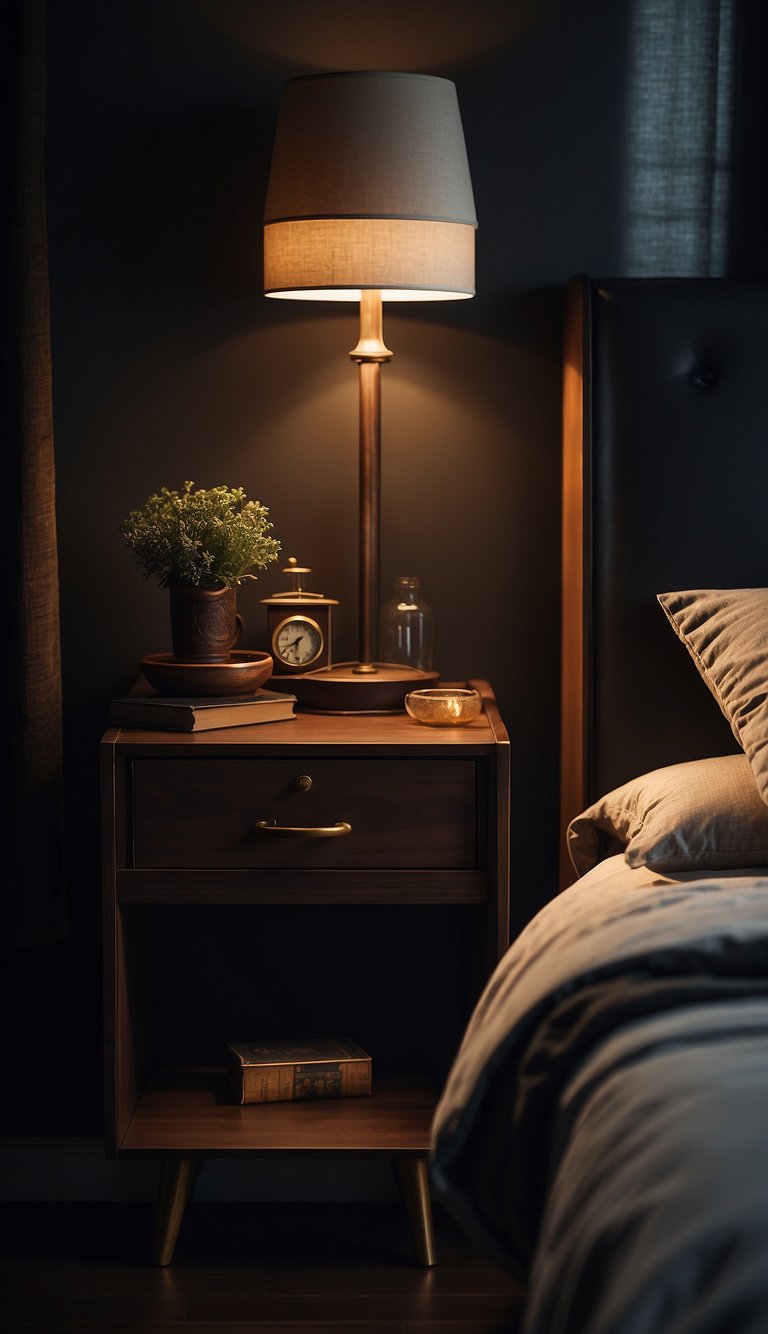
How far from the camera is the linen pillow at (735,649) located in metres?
1.76

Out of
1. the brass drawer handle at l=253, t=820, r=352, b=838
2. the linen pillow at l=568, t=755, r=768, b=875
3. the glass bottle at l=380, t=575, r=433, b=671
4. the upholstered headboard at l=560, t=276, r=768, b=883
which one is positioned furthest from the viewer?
the glass bottle at l=380, t=575, r=433, b=671

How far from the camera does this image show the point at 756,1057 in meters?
1.09

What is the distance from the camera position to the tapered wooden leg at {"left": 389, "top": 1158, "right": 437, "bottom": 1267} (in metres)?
2.12

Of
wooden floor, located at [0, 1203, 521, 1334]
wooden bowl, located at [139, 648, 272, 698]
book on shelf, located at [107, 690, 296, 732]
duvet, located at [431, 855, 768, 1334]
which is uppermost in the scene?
wooden bowl, located at [139, 648, 272, 698]

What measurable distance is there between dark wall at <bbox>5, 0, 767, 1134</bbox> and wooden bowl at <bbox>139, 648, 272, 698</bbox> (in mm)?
309

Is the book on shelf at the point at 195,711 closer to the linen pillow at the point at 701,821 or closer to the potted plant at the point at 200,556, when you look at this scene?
the potted plant at the point at 200,556

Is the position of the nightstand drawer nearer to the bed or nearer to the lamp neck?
the bed

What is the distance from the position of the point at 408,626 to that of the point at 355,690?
0.62 ft

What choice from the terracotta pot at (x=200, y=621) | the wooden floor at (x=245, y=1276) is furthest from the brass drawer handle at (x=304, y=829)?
the wooden floor at (x=245, y=1276)

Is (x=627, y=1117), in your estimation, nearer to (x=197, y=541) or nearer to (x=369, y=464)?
(x=197, y=541)

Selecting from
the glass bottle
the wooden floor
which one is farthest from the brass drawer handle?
the wooden floor

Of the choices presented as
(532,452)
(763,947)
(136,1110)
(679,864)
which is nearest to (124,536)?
(532,452)

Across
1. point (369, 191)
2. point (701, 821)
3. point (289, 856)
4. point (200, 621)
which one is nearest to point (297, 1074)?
point (289, 856)

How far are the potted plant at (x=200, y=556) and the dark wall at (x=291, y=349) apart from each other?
0.89 ft
